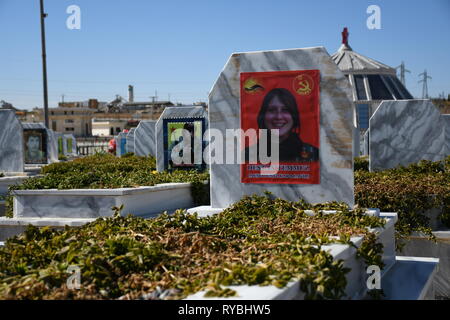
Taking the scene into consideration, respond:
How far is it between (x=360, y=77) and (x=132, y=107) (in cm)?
5274

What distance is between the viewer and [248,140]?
7785 millimetres

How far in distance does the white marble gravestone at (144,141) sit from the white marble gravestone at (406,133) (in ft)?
30.1

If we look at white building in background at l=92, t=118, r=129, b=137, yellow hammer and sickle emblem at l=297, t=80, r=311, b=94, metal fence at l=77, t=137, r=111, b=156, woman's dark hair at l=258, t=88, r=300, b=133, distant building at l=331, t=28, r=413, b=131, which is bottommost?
metal fence at l=77, t=137, r=111, b=156

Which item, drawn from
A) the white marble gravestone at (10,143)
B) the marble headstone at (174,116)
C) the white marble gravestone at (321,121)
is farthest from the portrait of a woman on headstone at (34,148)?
the white marble gravestone at (321,121)

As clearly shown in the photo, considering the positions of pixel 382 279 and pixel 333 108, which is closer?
pixel 382 279

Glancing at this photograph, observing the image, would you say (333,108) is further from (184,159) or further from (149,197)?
(184,159)

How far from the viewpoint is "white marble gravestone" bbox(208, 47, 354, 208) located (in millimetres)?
7250

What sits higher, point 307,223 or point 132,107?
point 132,107

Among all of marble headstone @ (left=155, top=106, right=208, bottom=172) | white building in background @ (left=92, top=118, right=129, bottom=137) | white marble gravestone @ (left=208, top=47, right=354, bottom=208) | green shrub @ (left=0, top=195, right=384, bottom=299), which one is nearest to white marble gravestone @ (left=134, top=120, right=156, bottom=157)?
marble headstone @ (left=155, top=106, right=208, bottom=172)

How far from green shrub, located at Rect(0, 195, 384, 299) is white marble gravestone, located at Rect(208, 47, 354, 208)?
1.23m

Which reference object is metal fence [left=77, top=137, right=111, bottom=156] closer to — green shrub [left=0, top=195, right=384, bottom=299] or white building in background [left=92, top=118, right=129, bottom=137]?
white building in background [left=92, top=118, right=129, bottom=137]

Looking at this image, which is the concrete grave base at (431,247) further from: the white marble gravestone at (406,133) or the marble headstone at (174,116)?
the marble headstone at (174,116)

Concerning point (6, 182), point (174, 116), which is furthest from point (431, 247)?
point (6, 182)
